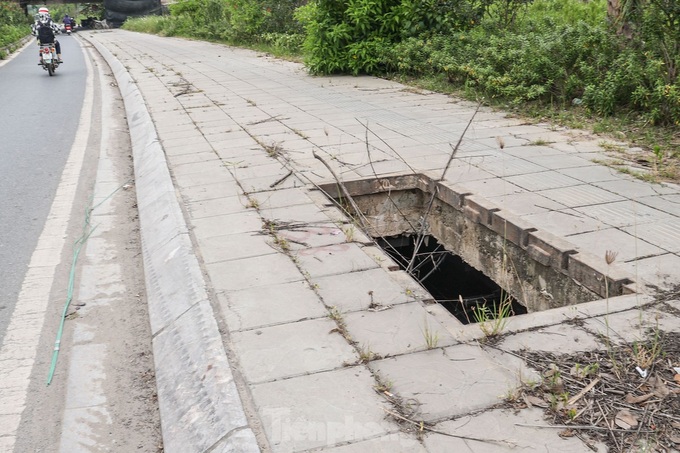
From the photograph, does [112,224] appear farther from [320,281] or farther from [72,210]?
[320,281]

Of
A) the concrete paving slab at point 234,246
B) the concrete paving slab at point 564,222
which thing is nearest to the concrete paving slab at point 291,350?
the concrete paving slab at point 234,246

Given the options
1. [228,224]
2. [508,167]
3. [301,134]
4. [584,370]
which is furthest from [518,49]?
[584,370]

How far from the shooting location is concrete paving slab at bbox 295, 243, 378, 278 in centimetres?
394

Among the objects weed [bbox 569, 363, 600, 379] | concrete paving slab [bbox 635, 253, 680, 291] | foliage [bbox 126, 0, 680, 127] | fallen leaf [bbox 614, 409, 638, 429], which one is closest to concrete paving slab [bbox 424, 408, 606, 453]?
fallen leaf [bbox 614, 409, 638, 429]

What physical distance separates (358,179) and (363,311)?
7.52 ft

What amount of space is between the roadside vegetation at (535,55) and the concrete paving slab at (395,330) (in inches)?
126

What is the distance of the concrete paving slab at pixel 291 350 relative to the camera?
9.53 feet

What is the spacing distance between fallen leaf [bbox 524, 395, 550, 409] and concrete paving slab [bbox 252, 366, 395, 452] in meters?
0.53

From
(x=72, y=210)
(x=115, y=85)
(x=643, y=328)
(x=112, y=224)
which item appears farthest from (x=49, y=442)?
(x=115, y=85)

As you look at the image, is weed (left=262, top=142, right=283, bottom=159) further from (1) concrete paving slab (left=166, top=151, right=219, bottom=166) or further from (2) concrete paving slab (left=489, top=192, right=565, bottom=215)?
(2) concrete paving slab (left=489, top=192, right=565, bottom=215)

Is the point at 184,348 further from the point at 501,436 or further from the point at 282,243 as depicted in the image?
the point at 501,436

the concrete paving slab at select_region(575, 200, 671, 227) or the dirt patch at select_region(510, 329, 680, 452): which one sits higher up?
the concrete paving slab at select_region(575, 200, 671, 227)

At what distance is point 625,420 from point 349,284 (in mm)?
1613

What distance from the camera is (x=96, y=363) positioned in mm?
3531
